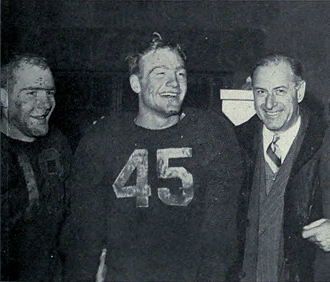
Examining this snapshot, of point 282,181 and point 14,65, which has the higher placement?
point 14,65

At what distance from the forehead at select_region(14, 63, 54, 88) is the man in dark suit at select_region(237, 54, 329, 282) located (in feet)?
2.19

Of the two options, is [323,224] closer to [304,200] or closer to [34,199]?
[304,200]

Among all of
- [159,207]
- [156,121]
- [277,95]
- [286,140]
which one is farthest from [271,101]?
[159,207]

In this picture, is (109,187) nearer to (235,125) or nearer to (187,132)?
(187,132)

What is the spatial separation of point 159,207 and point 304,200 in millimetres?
456

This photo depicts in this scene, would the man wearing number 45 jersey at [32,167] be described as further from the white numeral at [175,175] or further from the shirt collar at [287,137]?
the shirt collar at [287,137]

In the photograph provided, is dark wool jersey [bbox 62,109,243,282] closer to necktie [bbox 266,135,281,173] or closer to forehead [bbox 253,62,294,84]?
necktie [bbox 266,135,281,173]

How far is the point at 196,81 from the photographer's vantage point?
144 centimetres

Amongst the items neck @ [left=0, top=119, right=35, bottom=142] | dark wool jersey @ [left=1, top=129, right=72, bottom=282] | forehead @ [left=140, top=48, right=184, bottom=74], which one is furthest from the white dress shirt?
neck @ [left=0, top=119, right=35, bottom=142]

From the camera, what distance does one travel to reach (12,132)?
1.46 meters

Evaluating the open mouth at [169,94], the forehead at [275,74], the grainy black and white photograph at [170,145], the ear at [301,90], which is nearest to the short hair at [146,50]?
the grainy black and white photograph at [170,145]

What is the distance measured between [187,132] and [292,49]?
429 millimetres

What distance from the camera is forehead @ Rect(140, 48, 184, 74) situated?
1430mm

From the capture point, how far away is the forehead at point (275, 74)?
1414mm
